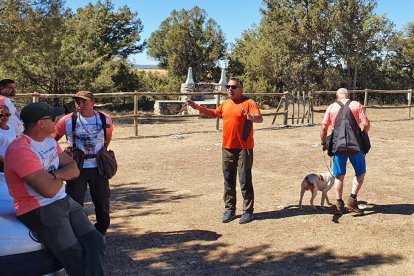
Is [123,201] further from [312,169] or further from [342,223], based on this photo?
[312,169]

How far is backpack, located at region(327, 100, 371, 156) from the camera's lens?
5.46 metres

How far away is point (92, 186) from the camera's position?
436cm

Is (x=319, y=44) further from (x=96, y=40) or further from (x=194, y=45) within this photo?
(x=96, y=40)

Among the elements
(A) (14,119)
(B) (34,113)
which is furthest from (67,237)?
(A) (14,119)

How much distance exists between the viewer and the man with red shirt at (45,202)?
8.70 feet

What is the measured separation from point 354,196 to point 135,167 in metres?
4.83

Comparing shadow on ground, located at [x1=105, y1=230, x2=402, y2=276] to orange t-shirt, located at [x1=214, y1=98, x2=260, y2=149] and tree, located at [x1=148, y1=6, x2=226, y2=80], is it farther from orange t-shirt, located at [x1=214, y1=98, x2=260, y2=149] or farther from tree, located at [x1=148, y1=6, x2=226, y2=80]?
tree, located at [x1=148, y1=6, x2=226, y2=80]

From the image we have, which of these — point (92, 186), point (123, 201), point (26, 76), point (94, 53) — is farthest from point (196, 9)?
point (92, 186)

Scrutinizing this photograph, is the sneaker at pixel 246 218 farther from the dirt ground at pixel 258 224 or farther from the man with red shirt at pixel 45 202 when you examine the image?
the man with red shirt at pixel 45 202

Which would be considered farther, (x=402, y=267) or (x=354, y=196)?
(x=354, y=196)

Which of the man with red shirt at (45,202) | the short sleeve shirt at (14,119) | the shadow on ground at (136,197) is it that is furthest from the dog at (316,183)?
the man with red shirt at (45,202)

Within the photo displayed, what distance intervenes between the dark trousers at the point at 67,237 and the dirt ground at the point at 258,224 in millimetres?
1424

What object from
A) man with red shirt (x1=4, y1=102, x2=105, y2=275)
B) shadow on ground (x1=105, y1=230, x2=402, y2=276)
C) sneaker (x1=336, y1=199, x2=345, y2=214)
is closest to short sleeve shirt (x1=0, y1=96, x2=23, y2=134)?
shadow on ground (x1=105, y1=230, x2=402, y2=276)

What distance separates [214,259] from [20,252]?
7.50ft
